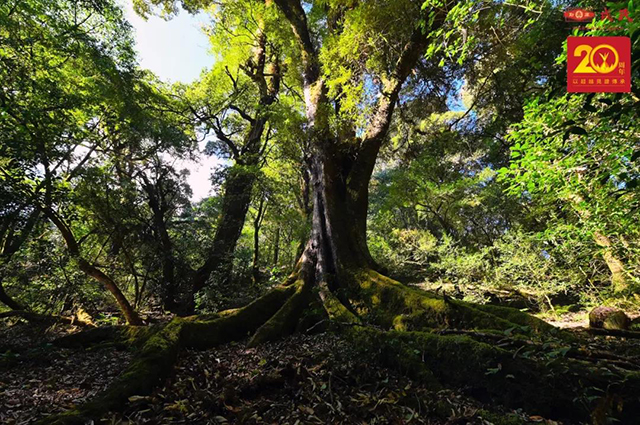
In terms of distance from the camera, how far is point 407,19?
5.90m

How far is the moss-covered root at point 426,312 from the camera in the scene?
3811 millimetres

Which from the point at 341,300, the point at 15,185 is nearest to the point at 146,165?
the point at 15,185

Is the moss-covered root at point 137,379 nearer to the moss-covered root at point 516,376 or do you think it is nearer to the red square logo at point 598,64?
the moss-covered root at point 516,376

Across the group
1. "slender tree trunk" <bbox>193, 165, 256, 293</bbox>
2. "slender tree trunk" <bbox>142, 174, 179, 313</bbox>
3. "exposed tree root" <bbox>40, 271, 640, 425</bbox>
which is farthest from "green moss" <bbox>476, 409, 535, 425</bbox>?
"slender tree trunk" <bbox>142, 174, 179, 313</bbox>

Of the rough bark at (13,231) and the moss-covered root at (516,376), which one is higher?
the rough bark at (13,231)

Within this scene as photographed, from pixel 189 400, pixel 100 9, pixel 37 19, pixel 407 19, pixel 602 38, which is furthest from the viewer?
pixel 37 19

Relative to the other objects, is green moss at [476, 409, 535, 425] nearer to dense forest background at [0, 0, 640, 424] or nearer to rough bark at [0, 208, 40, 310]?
dense forest background at [0, 0, 640, 424]

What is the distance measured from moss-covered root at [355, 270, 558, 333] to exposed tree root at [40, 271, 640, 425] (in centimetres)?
1

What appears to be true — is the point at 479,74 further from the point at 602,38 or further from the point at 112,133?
the point at 112,133

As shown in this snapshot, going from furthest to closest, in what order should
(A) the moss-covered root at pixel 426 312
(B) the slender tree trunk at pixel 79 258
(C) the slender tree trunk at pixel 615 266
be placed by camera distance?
(C) the slender tree trunk at pixel 615 266, (B) the slender tree trunk at pixel 79 258, (A) the moss-covered root at pixel 426 312

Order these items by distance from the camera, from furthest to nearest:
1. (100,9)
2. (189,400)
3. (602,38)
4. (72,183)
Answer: (100,9) < (72,183) < (602,38) < (189,400)

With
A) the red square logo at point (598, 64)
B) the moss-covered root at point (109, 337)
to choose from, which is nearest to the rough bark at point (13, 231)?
the moss-covered root at point (109, 337)

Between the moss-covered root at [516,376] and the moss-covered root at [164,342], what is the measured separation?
231 centimetres

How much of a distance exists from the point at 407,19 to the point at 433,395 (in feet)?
21.6
